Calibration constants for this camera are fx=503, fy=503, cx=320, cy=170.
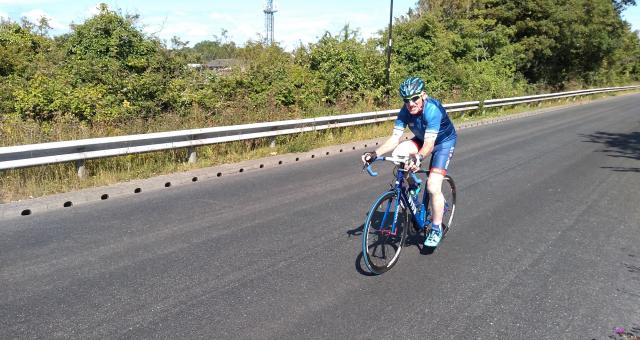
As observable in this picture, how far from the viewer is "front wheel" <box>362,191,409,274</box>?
4824mm

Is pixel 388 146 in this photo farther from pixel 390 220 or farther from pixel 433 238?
pixel 433 238

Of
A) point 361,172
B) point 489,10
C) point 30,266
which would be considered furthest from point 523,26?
point 30,266

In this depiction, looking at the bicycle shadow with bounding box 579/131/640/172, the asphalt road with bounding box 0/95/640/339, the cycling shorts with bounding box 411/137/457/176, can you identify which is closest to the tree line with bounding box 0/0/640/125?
the asphalt road with bounding box 0/95/640/339

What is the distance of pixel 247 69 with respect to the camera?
16.3 metres

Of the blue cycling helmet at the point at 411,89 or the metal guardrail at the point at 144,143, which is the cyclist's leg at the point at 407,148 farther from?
the metal guardrail at the point at 144,143

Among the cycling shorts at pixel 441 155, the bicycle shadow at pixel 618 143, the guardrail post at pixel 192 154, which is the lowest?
the bicycle shadow at pixel 618 143

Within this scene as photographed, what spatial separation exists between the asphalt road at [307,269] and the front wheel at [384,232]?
148 mm

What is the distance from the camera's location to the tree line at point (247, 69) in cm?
1284

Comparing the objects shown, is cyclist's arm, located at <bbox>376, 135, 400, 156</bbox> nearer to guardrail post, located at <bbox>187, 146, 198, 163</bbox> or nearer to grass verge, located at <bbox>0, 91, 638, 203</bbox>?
grass verge, located at <bbox>0, 91, 638, 203</bbox>

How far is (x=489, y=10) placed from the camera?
37.1 metres

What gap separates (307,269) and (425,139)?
1727 mm

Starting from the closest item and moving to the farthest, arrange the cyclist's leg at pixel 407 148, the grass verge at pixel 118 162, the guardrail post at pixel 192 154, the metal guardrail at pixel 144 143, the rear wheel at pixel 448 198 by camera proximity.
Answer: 1. the cyclist's leg at pixel 407 148
2. the rear wheel at pixel 448 198
3. the metal guardrail at pixel 144 143
4. the grass verge at pixel 118 162
5. the guardrail post at pixel 192 154

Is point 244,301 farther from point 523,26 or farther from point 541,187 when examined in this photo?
point 523,26

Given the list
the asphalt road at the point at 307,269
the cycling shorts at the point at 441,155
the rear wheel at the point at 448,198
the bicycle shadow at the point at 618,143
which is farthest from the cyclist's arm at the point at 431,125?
the bicycle shadow at the point at 618,143
